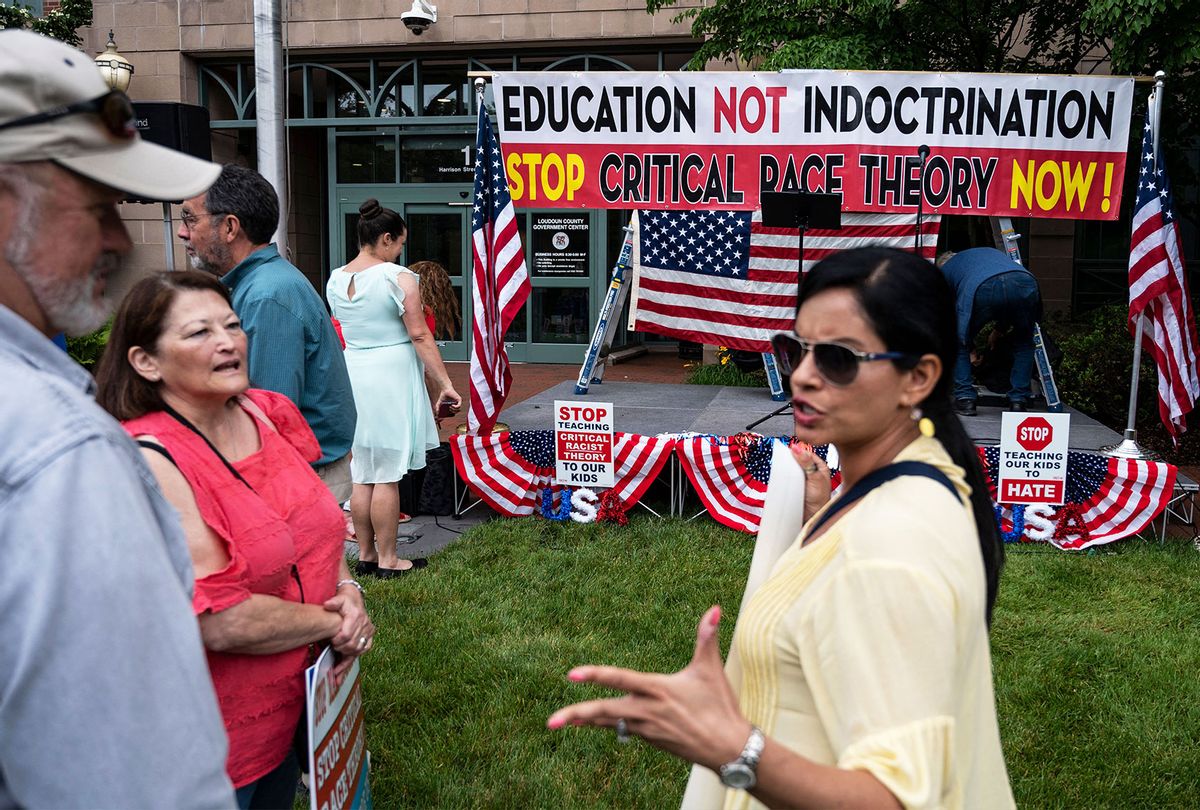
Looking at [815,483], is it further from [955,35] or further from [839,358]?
[955,35]

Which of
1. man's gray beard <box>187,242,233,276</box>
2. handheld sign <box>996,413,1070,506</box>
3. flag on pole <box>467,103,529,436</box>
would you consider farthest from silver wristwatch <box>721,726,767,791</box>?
flag on pole <box>467,103,529,436</box>

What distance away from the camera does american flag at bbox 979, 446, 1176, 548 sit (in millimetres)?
6473

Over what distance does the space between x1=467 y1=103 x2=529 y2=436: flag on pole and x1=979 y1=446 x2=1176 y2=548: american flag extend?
3.42m

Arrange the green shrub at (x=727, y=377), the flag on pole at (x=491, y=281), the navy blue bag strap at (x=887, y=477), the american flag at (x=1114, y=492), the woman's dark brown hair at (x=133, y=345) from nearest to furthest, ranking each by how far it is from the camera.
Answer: the navy blue bag strap at (x=887, y=477) < the woman's dark brown hair at (x=133, y=345) < the american flag at (x=1114, y=492) < the flag on pole at (x=491, y=281) < the green shrub at (x=727, y=377)

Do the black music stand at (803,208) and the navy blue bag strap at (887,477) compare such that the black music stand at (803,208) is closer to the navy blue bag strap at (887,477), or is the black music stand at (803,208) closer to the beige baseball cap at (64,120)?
the navy blue bag strap at (887,477)

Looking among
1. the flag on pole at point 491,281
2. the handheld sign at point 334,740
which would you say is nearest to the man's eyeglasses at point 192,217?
the handheld sign at point 334,740

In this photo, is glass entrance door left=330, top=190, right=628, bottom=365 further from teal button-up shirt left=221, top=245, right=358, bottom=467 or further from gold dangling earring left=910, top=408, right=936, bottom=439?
gold dangling earring left=910, top=408, right=936, bottom=439

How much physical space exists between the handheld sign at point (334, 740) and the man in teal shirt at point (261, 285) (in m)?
1.23

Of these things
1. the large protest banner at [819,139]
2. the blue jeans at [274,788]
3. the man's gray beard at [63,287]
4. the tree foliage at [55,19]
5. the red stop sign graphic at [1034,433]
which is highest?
the tree foliage at [55,19]

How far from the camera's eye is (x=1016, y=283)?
27.7 ft

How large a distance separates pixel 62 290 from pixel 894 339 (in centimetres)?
123

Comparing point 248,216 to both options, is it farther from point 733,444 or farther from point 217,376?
point 733,444

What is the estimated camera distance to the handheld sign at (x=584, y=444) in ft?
22.6

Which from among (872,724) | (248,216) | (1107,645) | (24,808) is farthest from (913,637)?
(1107,645)
